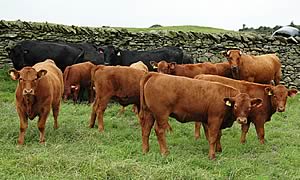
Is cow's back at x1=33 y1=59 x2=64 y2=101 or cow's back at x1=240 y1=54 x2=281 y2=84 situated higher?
cow's back at x1=33 y1=59 x2=64 y2=101

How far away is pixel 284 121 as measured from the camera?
13.3 m

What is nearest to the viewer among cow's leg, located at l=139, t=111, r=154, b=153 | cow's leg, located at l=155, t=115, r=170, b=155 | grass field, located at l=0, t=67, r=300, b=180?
grass field, located at l=0, t=67, r=300, b=180

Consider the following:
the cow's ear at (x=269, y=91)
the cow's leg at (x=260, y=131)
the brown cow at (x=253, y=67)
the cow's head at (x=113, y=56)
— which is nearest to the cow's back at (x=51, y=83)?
the cow's leg at (x=260, y=131)

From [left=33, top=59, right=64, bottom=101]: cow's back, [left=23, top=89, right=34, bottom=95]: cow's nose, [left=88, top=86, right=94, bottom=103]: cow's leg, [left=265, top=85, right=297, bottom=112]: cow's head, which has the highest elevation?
[left=23, top=89, right=34, bottom=95]: cow's nose

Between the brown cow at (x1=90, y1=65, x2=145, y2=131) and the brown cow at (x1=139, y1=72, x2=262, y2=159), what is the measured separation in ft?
5.86

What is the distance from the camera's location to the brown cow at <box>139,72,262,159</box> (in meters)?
8.62

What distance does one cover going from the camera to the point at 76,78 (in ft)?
48.0

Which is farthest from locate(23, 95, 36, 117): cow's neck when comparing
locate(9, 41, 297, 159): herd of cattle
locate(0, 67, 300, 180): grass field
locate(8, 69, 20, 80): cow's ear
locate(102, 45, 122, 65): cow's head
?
locate(102, 45, 122, 65): cow's head

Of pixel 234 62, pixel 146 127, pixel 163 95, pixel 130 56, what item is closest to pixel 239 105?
pixel 163 95

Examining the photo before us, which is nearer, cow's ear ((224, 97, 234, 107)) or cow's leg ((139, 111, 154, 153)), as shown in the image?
cow's ear ((224, 97, 234, 107))

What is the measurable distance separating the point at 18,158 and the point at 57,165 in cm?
83

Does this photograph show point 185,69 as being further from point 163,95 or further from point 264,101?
point 163,95

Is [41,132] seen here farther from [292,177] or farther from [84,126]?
[292,177]

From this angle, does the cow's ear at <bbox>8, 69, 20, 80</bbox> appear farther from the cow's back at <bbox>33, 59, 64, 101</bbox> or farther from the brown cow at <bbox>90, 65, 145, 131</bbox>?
the brown cow at <bbox>90, 65, 145, 131</bbox>
